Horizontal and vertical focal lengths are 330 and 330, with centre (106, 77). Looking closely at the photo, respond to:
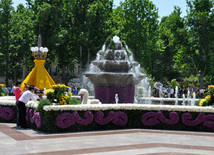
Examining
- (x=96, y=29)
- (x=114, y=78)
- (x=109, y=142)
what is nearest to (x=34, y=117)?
(x=109, y=142)

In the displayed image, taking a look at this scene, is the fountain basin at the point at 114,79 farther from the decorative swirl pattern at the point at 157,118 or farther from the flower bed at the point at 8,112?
the flower bed at the point at 8,112

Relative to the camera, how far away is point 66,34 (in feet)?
144

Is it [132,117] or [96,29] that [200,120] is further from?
[96,29]

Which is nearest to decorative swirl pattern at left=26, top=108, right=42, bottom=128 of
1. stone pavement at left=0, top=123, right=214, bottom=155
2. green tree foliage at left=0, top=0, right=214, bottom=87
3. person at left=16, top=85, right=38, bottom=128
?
person at left=16, top=85, right=38, bottom=128

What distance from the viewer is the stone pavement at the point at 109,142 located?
7.52 meters

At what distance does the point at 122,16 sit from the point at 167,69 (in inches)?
746

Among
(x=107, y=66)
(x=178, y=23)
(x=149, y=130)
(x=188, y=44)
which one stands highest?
(x=178, y=23)

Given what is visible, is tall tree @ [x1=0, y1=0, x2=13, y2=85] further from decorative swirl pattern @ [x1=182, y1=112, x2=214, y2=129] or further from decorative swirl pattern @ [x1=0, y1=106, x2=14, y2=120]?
decorative swirl pattern @ [x1=182, y1=112, x2=214, y2=129]

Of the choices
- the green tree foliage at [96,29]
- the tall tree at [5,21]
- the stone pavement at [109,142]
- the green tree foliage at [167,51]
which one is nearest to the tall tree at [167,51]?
the green tree foliage at [167,51]

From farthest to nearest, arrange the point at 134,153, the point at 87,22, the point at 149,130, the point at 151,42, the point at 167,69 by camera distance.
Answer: the point at 167,69 < the point at 151,42 < the point at 87,22 < the point at 149,130 < the point at 134,153

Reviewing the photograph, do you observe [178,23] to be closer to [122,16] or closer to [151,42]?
[151,42]

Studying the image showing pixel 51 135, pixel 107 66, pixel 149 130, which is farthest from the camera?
pixel 107 66

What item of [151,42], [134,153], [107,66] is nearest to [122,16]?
[151,42]

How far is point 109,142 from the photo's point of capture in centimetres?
871
